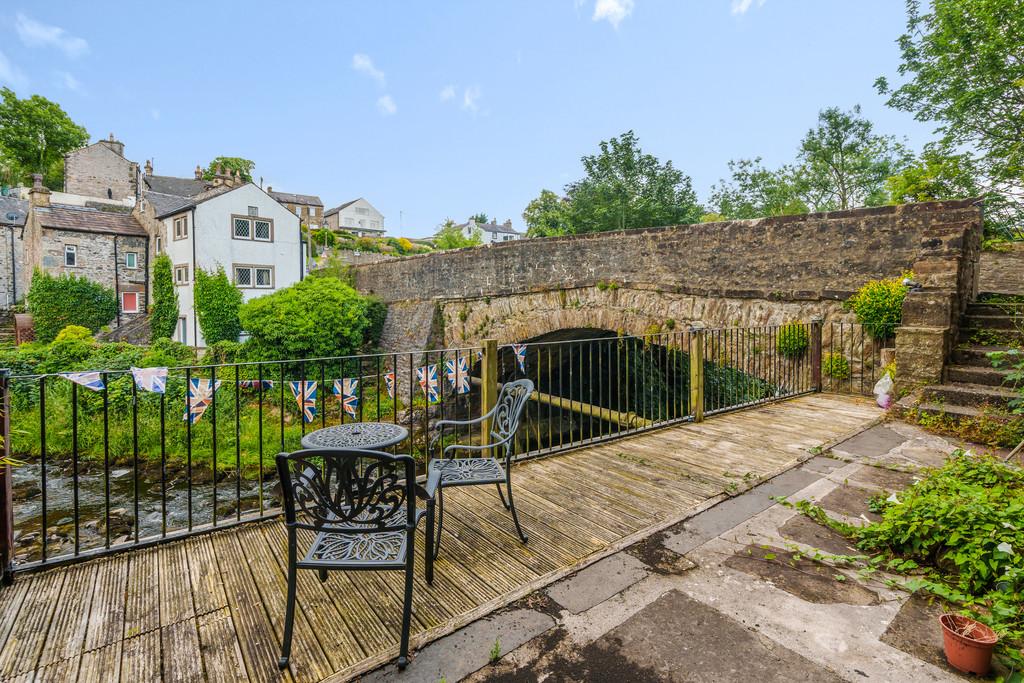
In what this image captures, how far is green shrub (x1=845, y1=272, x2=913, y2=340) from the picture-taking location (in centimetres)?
634

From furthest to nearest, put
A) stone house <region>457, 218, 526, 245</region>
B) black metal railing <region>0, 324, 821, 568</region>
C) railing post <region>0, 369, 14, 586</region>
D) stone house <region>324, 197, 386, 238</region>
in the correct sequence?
stone house <region>457, 218, 526, 245</region>, stone house <region>324, 197, 386, 238</region>, black metal railing <region>0, 324, 821, 568</region>, railing post <region>0, 369, 14, 586</region>

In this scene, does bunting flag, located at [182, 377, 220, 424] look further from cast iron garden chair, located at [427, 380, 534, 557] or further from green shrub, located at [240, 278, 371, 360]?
green shrub, located at [240, 278, 371, 360]

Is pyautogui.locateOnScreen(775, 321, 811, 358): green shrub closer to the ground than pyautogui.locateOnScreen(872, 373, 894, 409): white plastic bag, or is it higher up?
higher up

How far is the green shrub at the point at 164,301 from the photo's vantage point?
2180cm

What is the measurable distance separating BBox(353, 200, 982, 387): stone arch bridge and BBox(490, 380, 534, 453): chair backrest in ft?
17.4

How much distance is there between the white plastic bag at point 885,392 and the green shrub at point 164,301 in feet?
81.8

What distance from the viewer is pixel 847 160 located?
28297 mm

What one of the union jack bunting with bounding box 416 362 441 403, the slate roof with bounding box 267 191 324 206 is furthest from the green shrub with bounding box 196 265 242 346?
the slate roof with bounding box 267 191 324 206

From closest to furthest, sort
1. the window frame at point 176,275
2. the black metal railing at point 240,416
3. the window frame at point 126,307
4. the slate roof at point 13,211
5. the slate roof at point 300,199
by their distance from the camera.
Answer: the black metal railing at point 240,416 → the window frame at point 176,275 → the window frame at point 126,307 → the slate roof at point 13,211 → the slate roof at point 300,199

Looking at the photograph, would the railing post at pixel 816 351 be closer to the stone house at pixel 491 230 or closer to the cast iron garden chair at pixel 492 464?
the cast iron garden chair at pixel 492 464

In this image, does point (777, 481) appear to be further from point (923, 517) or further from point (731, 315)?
point (731, 315)

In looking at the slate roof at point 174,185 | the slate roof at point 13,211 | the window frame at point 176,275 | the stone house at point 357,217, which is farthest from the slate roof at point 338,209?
the window frame at point 176,275

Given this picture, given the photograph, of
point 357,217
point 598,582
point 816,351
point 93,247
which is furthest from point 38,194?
point 357,217

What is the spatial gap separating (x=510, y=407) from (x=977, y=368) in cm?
565
